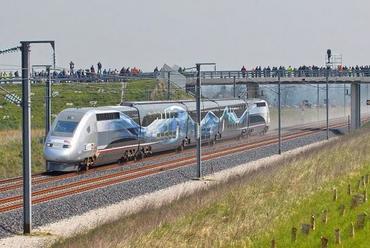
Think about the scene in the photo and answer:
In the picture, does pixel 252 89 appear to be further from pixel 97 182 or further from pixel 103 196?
pixel 103 196

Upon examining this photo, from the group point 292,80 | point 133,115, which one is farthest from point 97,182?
point 292,80

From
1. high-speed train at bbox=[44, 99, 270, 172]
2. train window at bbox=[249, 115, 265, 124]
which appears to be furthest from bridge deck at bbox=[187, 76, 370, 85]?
high-speed train at bbox=[44, 99, 270, 172]

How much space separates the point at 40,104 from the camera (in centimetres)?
6550

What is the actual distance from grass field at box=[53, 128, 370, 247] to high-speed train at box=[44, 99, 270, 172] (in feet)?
32.5


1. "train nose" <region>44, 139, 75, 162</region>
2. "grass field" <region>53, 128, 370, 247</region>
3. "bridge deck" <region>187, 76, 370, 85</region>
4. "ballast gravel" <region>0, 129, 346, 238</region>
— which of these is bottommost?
"ballast gravel" <region>0, 129, 346, 238</region>

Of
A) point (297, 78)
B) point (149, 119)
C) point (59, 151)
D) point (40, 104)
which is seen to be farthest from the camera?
point (297, 78)

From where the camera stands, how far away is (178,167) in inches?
1336

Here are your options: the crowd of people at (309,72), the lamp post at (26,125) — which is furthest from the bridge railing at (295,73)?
the lamp post at (26,125)

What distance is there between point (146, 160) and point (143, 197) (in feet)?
42.7

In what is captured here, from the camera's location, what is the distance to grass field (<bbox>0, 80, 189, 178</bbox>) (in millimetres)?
35469

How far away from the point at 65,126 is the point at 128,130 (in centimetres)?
492

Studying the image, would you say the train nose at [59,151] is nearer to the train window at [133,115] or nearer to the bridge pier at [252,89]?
the train window at [133,115]

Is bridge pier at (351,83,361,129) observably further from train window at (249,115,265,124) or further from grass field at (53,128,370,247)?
grass field at (53,128,370,247)

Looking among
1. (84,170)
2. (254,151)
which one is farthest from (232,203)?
(254,151)
